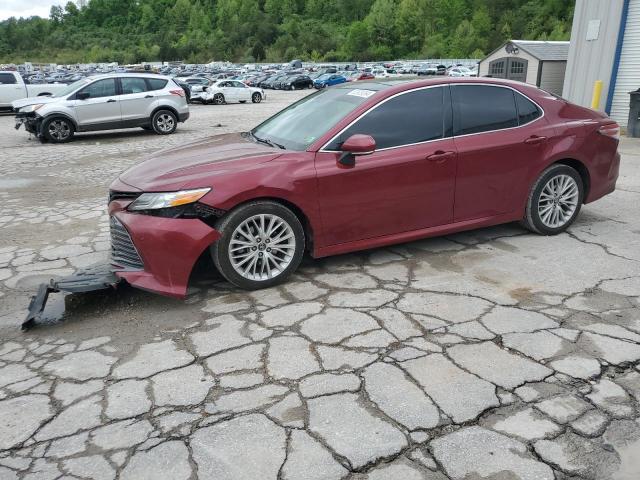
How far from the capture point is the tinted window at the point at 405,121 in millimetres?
4378

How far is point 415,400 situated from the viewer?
2830 millimetres

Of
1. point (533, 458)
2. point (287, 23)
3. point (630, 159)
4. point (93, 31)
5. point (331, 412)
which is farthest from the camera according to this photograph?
point (93, 31)

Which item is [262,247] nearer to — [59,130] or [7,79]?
[59,130]

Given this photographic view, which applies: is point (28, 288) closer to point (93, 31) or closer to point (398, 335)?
point (398, 335)

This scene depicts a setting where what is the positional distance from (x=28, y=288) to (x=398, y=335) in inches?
123

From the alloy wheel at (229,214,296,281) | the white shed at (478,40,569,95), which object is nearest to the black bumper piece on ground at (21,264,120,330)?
the alloy wheel at (229,214,296,281)

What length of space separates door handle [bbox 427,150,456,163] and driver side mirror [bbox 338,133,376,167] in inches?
23.3

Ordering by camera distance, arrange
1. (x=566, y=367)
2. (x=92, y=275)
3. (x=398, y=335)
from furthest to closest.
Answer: (x=92, y=275)
(x=398, y=335)
(x=566, y=367)

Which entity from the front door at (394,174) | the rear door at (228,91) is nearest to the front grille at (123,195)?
the front door at (394,174)

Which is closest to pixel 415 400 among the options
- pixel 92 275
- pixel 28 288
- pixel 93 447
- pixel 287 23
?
pixel 93 447

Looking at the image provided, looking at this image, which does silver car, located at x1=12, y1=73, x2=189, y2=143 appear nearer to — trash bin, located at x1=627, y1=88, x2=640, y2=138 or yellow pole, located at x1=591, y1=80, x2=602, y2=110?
yellow pole, located at x1=591, y1=80, x2=602, y2=110

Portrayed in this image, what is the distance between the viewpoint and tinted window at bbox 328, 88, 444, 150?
4.38 m

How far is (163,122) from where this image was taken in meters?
14.6

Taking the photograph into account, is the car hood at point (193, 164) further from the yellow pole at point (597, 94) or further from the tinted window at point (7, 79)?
the tinted window at point (7, 79)
